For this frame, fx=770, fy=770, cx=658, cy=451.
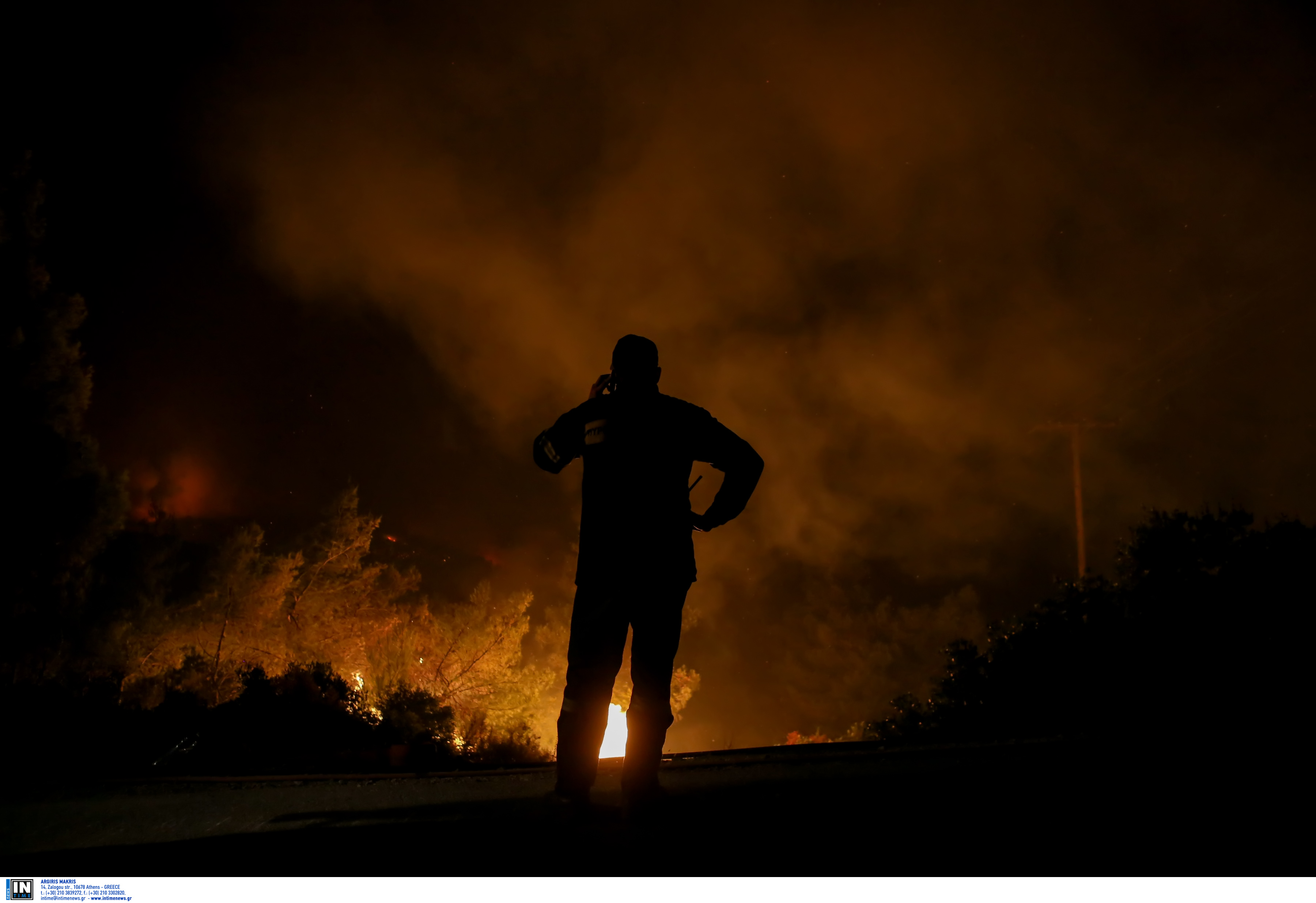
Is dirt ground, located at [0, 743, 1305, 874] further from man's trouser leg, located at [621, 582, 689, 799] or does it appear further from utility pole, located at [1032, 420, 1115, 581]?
utility pole, located at [1032, 420, 1115, 581]

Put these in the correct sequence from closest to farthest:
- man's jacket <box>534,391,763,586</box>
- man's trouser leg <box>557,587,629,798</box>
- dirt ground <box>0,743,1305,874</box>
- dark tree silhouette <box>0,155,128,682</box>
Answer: dirt ground <box>0,743,1305,874</box>
man's trouser leg <box>557,587,629,798</box>
man's jacket <box>534,391,763,586</box>
dark tree silhouette <box>0,155,128,682</box>

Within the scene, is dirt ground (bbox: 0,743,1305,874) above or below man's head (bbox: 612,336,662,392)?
below

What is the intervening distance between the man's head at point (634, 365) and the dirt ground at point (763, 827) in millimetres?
1486

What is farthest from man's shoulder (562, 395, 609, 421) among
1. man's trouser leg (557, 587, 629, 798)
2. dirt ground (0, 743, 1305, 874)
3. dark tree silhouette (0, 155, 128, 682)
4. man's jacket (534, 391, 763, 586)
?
dark tree silhouette (0, 155, 128, 682)

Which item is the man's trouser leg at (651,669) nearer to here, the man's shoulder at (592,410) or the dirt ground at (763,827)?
the dirt ground at (763,827)

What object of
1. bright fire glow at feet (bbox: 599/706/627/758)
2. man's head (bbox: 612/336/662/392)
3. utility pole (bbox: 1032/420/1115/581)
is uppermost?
utility pole (bbox: 1032/420/1115/581)

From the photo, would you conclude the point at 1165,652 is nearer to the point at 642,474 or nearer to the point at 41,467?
the point at 642,474

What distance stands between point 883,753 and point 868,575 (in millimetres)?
70286

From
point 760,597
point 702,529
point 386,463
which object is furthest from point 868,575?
point 702,529

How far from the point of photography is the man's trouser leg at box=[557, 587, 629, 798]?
8.66 ft

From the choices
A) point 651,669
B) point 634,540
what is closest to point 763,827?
point 651,669

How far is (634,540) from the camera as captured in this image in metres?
2.75

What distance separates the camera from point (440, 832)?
2.50 meters

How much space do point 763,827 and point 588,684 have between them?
2.47 feet
